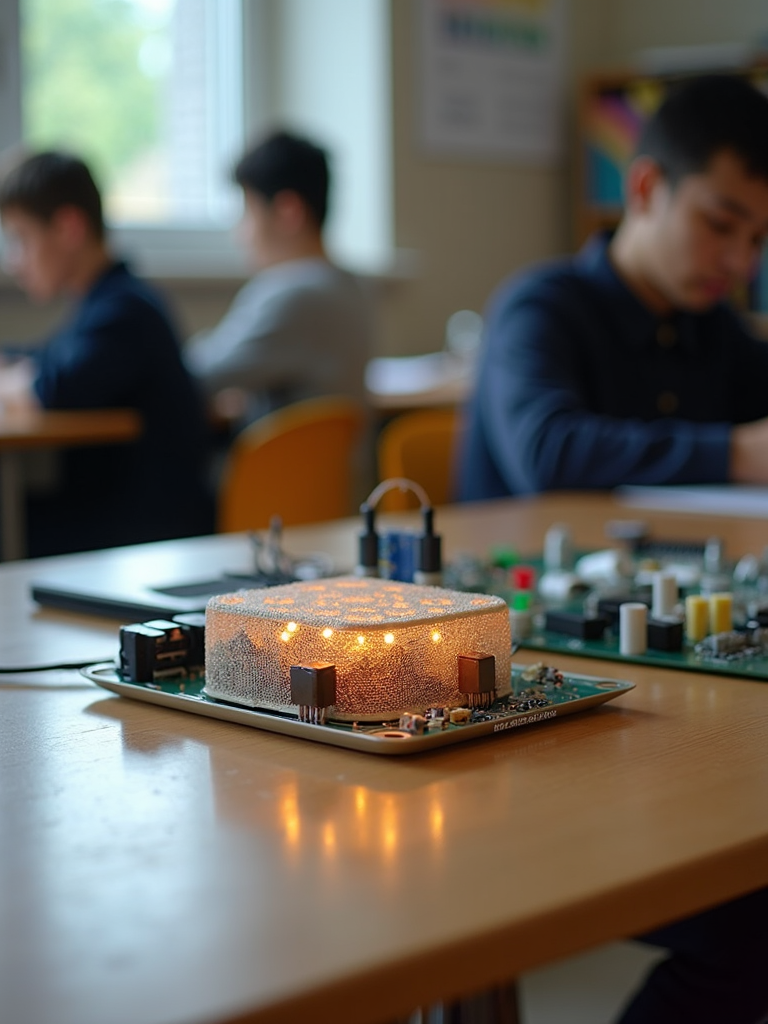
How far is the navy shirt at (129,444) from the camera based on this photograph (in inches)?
120

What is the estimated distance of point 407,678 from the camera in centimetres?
72

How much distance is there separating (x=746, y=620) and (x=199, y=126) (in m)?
4.19

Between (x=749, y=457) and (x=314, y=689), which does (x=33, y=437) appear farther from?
(x=314, y=689)

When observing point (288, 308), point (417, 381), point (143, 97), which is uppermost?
point (143, 97)

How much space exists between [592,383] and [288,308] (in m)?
1.29

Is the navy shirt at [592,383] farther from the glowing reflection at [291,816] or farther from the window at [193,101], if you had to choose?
the window at [193,101]

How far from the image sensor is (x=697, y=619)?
938 millimetres

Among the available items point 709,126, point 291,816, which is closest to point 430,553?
point 291,816

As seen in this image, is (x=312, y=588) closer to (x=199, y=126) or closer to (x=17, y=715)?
→ (x=17, y=715)

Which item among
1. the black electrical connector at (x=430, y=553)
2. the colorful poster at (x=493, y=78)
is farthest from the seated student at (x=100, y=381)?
the black electrical connector at (x=430, y=553)

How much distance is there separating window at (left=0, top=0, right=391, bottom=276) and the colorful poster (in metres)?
0.25

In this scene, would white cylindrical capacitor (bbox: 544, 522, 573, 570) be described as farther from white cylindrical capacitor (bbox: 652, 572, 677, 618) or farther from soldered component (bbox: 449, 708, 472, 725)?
soldered component (bbox: 449, 708, 472, 725)

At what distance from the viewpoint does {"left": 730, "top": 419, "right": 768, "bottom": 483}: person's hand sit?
1749 millimetres

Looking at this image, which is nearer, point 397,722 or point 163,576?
point 397,722
